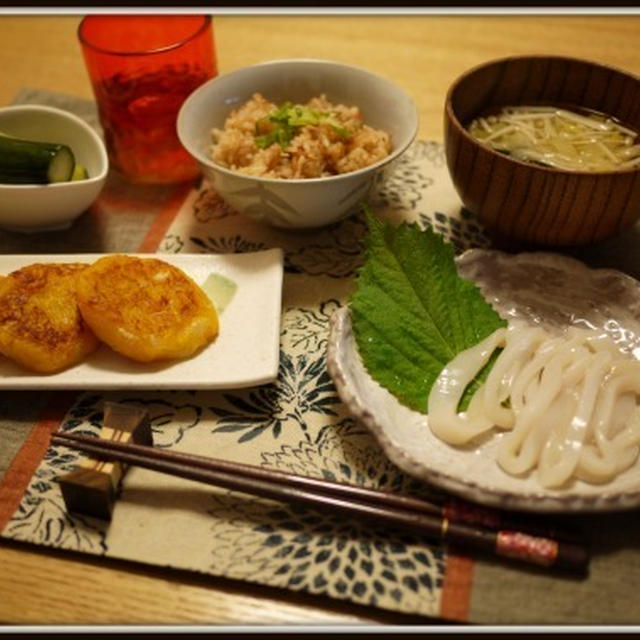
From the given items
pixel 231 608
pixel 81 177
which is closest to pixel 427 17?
pixel 81 177

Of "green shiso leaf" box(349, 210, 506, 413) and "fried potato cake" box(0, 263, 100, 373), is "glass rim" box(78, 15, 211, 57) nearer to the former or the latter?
"fried potato cake" box(0, 263, 100, 373)

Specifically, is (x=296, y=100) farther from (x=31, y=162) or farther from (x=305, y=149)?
(x=31, y=162)

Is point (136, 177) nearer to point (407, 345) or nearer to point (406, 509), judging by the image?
point (407, 345)

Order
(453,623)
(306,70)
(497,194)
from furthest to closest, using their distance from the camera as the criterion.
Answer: (306,70), (497,194), (453,623)

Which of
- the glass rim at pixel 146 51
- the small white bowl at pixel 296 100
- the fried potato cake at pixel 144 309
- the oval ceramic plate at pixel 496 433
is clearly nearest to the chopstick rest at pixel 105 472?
the fried potato cake at pixel 144 309

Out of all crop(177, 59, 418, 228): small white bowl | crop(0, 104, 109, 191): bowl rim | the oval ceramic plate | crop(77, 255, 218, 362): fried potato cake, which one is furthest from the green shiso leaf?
crop(0, 104, 109, 191): bowl rim

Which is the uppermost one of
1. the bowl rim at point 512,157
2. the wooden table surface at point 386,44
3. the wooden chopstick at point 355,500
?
the bowl rim at point 512,157

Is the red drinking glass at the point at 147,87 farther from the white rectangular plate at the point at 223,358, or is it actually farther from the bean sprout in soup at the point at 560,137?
the bean sprout in soup at the point at 560,137
